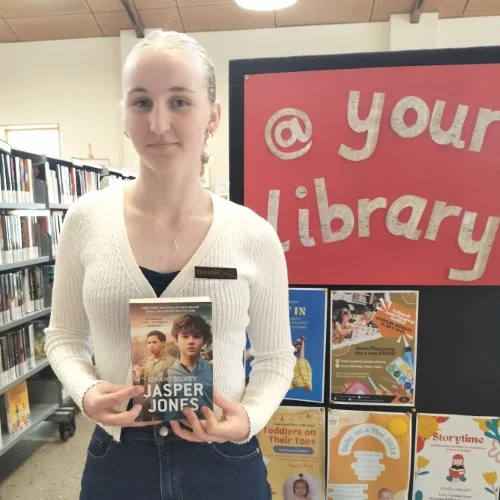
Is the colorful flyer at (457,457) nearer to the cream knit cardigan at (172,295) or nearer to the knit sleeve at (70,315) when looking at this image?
the cream knit cardigan at (172,295)

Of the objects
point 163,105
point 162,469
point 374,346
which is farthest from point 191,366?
point 374,346

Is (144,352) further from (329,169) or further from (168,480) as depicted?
(329,169)

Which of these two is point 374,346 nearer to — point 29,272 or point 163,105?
point 163,105

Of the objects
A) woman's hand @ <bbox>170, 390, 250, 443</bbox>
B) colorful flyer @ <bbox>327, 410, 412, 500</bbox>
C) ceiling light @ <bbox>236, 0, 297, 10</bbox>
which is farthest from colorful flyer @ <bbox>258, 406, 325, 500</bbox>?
ceiling light @ <bbox>236, 0, 297, 10</bbox>

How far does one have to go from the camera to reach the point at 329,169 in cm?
129

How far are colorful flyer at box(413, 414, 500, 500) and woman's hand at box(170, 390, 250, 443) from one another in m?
0.69

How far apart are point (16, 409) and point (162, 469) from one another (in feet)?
8.16

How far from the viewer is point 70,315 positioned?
1.00m

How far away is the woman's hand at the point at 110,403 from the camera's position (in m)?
0.80

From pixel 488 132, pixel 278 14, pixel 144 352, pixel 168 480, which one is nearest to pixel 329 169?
pixel 488 132

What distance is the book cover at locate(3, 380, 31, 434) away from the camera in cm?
288

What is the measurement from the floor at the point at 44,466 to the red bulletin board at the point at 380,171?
223cm

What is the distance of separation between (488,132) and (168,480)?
1.13 meters

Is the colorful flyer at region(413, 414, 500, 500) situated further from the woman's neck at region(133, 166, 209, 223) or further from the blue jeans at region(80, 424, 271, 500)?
the woman's neck at region(133, 166, 209, 223)
